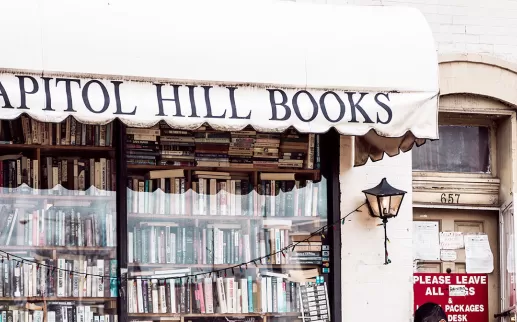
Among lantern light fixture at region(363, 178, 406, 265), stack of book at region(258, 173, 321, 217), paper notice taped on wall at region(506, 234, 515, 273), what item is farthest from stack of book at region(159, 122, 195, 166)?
paper notice taped on wall at region(506, 234, 515, 273)

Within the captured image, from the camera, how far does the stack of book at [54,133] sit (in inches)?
342

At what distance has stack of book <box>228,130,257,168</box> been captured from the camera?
913 centimetres

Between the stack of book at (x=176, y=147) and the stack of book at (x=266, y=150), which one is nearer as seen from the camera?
the stack of book at (x=176, y=147)

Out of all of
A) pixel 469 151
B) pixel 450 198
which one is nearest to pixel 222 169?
pixel 450 198

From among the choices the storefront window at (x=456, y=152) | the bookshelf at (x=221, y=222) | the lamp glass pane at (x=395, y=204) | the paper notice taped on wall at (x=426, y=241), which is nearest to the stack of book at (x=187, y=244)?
the bookshelf at (x=221, y=222)

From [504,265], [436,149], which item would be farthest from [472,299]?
[436,149]

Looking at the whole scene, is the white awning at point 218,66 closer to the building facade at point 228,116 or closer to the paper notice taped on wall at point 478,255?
the building facade at point 228,116

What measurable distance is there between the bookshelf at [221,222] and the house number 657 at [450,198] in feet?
4.54

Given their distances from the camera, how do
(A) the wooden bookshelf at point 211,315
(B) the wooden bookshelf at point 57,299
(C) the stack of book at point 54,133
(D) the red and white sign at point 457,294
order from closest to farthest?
(B) the wooden bookshelf at point 57,299
(C) the stack of book at point 54,133
(A) the wooden bookshelf at point 211,315
(D) the red and white sign at point 457,294

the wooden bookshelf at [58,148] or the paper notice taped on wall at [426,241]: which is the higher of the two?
the wooden bookshelf at [58,148]

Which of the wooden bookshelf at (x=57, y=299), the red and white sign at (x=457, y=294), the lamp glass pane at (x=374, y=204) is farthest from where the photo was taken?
the red and white sign at (x=457, y=294)

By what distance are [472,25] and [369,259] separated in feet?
7.74

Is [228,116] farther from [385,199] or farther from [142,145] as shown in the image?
[385,199]

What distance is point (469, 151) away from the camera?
10.3 metres
